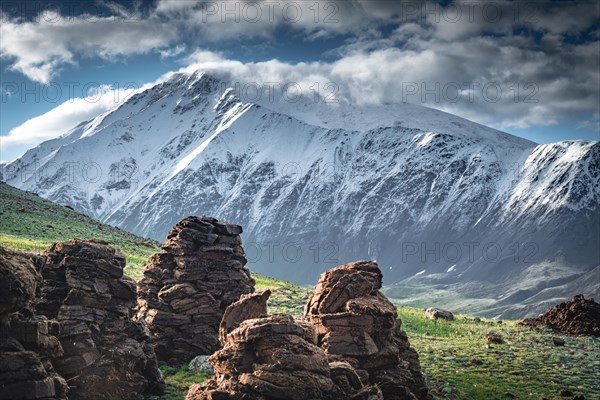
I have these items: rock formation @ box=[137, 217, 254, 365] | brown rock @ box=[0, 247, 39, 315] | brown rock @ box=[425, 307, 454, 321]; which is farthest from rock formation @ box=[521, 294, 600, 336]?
brown rock @ box=[0, 247, 39, 315]

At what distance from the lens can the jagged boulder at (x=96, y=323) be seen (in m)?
25.4

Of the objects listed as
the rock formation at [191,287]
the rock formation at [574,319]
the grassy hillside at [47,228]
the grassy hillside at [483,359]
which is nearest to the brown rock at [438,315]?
the grassy hillside at [483,359]

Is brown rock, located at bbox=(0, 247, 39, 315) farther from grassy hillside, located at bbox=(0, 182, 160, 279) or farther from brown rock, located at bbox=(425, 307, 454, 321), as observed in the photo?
brown rock, located at bbox=(425, 307, 454, 321)

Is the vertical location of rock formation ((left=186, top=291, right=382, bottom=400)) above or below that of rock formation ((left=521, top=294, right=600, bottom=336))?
above

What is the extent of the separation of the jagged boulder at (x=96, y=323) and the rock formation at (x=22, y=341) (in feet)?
13.2

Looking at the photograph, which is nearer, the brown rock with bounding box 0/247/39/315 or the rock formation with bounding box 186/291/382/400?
the brown rock with bounding box 0/247/39/315

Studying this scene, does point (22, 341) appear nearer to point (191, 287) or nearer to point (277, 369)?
point (277, 369)

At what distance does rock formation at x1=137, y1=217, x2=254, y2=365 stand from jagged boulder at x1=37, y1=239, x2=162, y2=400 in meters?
7.20

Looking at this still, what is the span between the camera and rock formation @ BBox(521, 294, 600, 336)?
2174 inches

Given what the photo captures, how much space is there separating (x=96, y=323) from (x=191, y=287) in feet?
37.0

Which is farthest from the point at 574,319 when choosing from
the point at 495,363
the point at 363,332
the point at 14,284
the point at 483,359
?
the point at 14,284

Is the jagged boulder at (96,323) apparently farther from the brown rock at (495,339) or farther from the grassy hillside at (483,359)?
the brown rock at (495,339)

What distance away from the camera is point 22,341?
803 inches

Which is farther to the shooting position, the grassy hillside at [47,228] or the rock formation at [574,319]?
the grassy hillside at [47,228]
